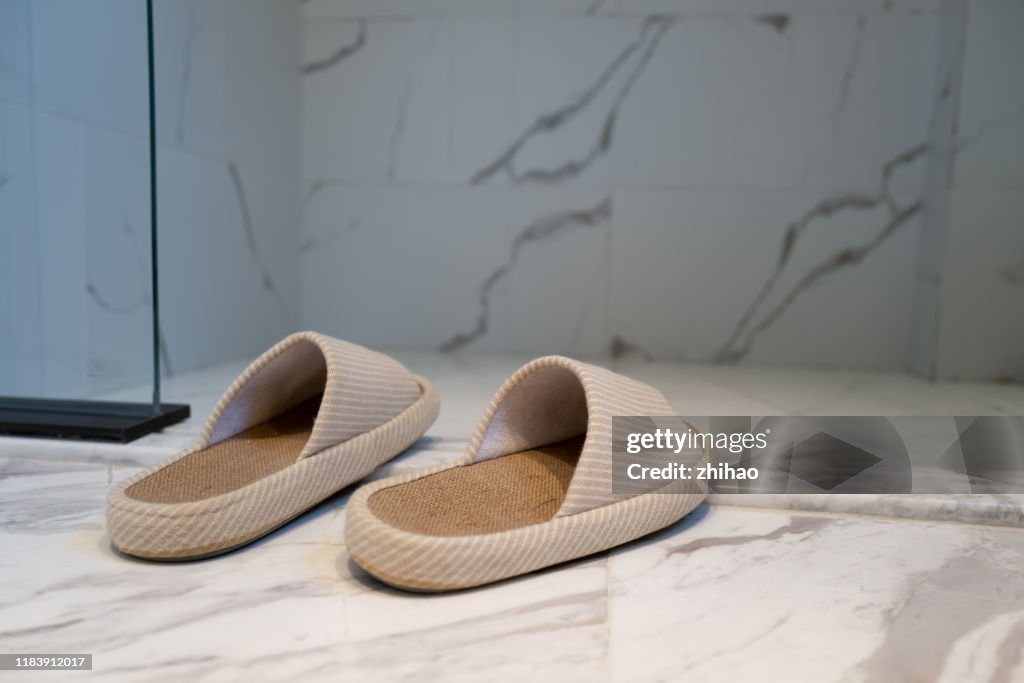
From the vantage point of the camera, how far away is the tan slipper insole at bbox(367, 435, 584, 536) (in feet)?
2.09

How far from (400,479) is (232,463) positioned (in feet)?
0.63

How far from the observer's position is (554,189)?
186 cm

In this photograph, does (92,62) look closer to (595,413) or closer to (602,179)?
(595,413)

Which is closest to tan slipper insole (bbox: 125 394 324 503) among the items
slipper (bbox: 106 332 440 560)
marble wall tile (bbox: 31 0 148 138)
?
slipper (bbox: 106 332 440 560)

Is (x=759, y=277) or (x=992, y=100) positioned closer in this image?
(x=992, y=100)

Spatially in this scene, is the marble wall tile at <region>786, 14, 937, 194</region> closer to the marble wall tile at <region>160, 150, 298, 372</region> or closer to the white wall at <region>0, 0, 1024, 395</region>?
the white wall at <region>0, 0, 1024, 395</region>

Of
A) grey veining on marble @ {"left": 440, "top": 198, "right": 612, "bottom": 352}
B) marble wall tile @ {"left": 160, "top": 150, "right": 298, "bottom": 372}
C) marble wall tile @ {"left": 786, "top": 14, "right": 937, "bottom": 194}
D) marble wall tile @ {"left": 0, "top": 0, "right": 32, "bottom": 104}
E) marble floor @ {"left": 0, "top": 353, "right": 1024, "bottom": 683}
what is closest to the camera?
marble floor @ {"left": 0, "top": 353, "right": 1024, "bottom": 683}

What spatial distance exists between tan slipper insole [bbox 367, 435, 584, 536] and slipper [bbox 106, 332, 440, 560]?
10 cm

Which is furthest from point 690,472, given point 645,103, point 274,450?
point 645,103

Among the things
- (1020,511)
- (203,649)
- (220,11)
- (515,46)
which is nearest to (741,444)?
(1020,511)

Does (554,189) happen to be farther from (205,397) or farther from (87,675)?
(87,675)

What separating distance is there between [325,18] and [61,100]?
3.34 ft

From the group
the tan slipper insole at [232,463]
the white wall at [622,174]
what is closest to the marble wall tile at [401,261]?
the white wall at [622,174]

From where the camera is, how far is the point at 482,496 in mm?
703
